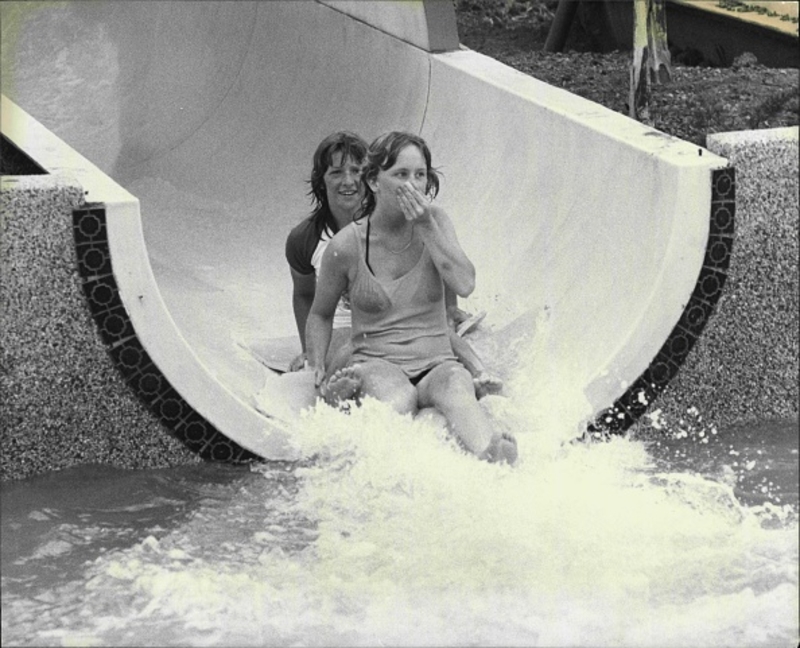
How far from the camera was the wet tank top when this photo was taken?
16.7 feet

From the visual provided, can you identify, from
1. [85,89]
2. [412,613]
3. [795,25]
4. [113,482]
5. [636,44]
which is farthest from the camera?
[85,89]

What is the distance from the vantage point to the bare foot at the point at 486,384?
507cm

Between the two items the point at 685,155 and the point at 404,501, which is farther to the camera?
the point at 685,155

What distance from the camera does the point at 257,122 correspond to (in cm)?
893

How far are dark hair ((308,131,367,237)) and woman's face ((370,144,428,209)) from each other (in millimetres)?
721

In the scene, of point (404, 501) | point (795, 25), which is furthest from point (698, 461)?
point (795, 25)

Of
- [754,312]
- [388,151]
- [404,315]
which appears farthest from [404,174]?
[754,312]

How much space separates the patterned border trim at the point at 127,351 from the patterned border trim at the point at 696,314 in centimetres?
140

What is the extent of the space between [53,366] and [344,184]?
1.39m

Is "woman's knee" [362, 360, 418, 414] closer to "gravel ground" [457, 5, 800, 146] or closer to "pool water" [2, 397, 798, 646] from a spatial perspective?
"pool water" [2, 397, 798, 646]

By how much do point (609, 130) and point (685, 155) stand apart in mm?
477

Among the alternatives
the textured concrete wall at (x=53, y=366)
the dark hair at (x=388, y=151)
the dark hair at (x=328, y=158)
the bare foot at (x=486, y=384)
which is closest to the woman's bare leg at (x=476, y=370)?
the bare foot at (x=486, y=384)

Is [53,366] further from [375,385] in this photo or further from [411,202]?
[411,202]

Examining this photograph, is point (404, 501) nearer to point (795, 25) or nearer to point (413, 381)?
point (413, 381)
